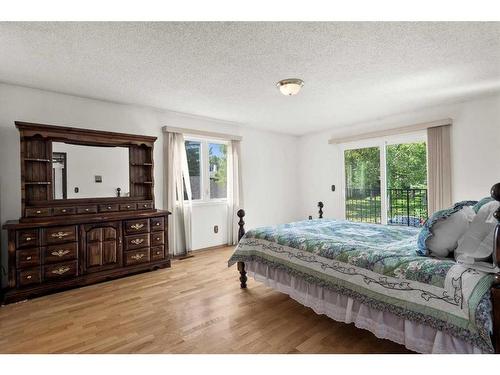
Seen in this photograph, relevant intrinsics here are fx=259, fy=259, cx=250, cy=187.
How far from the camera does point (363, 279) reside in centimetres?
183

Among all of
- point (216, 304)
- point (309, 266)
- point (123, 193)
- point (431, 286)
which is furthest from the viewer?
point (123, 193)

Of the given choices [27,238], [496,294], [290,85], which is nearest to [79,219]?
[27,238]

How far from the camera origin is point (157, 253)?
3.63 m

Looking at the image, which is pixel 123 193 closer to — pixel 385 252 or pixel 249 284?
pixel 249 284

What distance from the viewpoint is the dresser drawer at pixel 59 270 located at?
282 cm

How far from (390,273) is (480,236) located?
569 millimetres

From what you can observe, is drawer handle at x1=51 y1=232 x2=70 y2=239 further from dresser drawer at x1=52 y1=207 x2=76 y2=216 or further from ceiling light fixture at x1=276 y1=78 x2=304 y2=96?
ceiling light fixture at x1=276 y1=78 x2=304 y2=96

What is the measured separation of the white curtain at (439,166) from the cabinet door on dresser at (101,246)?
4589mm

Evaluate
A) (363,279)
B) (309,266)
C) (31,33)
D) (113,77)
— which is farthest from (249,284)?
(31,33)

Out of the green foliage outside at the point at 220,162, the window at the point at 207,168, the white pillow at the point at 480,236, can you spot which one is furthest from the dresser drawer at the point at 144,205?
the white pillow at the point at 480,236

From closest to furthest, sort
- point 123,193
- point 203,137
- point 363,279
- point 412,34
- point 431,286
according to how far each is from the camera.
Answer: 1. point 431,286
2. point 363,279
3. point 412,34
4. point 123,193
5. point 203,137

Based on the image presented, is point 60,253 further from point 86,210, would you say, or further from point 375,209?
point 375,209

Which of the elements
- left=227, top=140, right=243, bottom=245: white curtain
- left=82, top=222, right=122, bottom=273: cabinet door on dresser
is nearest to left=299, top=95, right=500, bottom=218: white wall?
left=227, top=140, right=243, bottom=245: white curtain

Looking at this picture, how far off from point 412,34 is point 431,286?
6.04 feet
